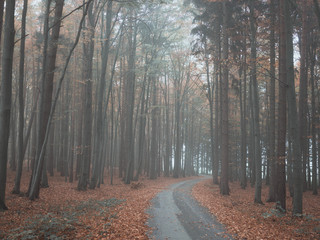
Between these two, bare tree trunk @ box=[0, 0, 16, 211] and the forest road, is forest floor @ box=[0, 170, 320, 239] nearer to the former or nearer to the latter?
the forest road

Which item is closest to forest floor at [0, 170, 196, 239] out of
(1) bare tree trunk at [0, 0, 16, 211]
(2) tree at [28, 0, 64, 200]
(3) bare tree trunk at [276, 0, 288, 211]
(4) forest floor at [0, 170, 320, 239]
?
(4) forest floor at [0, 170, 320, 239]

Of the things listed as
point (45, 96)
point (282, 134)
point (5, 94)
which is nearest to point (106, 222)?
point (5, 94)

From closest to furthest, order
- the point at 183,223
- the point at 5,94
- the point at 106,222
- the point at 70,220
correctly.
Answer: the point at 70,220, the point at 106,222, the point at 183,223, the point at 5,94

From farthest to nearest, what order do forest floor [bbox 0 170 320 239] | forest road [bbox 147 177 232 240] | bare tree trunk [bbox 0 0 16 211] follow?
bare tree trunk [bbox 0 0 16 211] → forest road [bbox 147 177 232 240] → forest floor [bbox 0 170 320 239]

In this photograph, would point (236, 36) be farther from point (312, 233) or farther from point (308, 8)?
point (312, 233)

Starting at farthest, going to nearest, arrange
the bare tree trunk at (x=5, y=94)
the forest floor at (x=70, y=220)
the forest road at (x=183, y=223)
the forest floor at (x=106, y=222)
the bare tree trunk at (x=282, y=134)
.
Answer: the bare tree trunk at (x=282, y=134), the bare tree trunk at (x=5, y=94), the forest road at (x=183, y=223), the forest floor at (x=106, y=222), the forest floor at (x=70, y=220)

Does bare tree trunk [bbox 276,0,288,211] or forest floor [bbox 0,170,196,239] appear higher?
bare tree trunk [bbox 276,0,288,211]

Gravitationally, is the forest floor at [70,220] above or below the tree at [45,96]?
below

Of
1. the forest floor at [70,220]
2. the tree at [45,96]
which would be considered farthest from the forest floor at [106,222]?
the tree at [45,96]

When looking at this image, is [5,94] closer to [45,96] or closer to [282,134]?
[45,96]

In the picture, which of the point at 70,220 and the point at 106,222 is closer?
the point at 70,220

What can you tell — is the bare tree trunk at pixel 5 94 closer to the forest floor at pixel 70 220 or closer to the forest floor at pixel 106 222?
the forest floor at pixel 70 220

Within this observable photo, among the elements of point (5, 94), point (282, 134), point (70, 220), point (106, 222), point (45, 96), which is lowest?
point (106, 222)

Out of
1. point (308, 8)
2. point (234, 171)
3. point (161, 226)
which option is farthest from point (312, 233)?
point (234, 171)
